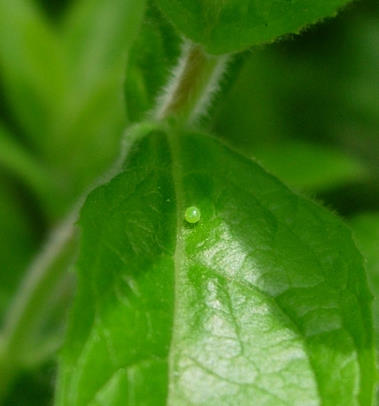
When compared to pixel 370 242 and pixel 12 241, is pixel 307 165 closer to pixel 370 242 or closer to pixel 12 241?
pixel 370 242

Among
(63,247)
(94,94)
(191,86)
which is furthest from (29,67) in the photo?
(191,86)

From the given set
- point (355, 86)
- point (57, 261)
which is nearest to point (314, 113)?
point (355, 86)

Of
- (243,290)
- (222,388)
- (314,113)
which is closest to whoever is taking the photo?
(222,388)

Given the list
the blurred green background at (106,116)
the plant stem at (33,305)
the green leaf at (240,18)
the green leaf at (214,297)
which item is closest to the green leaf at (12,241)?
the blurred green background at (106,116)

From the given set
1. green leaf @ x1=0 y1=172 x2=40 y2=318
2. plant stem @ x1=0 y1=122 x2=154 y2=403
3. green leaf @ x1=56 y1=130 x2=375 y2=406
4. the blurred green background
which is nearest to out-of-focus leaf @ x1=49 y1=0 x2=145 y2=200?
the blurred green background

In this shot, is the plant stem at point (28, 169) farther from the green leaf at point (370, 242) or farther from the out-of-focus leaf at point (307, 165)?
the green leaf at point (370, 242)

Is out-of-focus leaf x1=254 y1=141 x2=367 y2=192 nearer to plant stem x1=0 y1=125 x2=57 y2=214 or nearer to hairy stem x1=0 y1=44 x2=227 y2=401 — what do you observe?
plant stem x1=0 y1=125 x2=57 y2=214

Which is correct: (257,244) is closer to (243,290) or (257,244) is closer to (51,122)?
(243,290)
